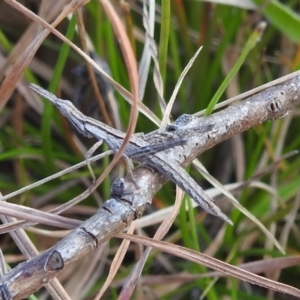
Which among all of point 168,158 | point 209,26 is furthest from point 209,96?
point 168,158

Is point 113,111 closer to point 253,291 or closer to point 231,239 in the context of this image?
Result: point 231,239

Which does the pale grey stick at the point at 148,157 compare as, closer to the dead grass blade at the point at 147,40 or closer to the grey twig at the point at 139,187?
the grey twig at the point at 139,187

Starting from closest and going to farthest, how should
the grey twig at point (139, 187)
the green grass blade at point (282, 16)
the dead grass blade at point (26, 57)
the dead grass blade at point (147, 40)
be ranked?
the grey twig at point (139, 187) → the dead grass blade at point (26, 57) → the dead grass blade at point (147, 40) → the green grass blade at point (282, 16)

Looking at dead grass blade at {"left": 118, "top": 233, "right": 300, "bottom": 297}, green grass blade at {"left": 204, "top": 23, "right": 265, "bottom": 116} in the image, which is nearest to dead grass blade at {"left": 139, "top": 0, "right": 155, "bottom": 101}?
green grass blade at {"left": 204, "top": 23, "right": 265, "bottom": 116}

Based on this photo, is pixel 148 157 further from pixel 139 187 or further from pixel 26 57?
pixel 26 57

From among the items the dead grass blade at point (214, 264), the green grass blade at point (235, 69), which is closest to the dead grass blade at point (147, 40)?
the green grass blade at point (235, 69)

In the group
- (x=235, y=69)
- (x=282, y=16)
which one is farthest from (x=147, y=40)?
(x=282, y=16)

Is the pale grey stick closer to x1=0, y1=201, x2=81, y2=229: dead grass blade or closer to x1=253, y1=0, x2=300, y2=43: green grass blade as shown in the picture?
x1=0, y1=201, x2=81, y2=229: dead grass blade
